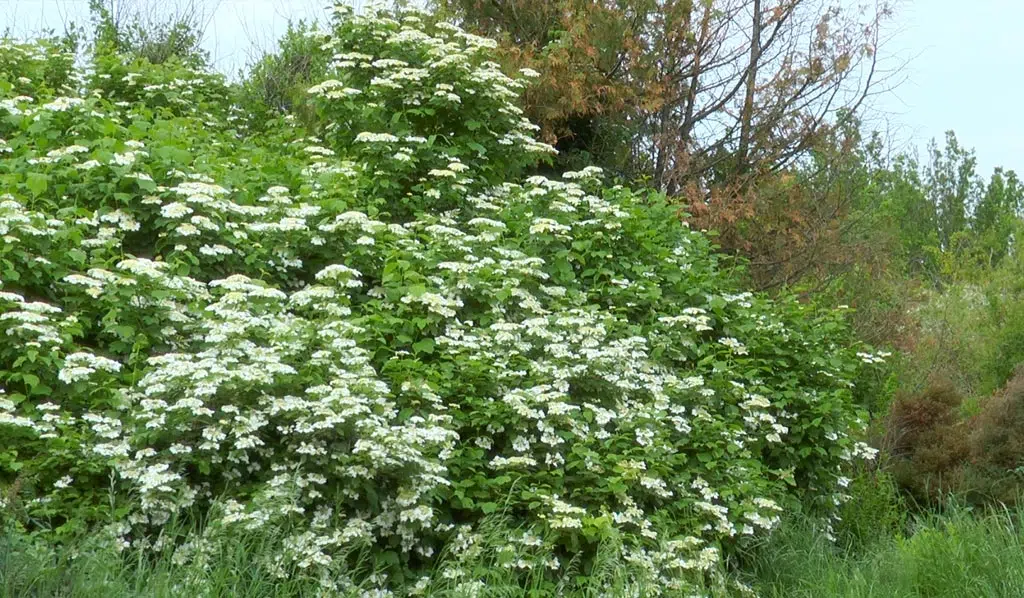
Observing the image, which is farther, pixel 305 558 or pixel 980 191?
pixel 980 191

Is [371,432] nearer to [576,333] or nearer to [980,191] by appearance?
[576,333]

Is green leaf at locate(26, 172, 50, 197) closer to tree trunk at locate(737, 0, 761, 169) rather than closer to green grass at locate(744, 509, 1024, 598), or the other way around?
green grass at locate(744, 509, 1024, 598)

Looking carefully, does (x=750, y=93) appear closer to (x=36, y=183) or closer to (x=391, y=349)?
(x=391, y=349)

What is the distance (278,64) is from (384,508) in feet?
36.1

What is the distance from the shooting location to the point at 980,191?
34.5 metres

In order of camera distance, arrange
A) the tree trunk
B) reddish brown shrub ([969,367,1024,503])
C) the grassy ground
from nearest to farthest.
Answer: the grassy ground → reddish brown shrub ([969,367,1024,503]) → the tree trunk

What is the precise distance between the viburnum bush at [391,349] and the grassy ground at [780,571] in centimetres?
22

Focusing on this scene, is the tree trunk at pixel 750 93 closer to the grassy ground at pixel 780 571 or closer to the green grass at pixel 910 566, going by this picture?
the grassy ground at pixel 780 571

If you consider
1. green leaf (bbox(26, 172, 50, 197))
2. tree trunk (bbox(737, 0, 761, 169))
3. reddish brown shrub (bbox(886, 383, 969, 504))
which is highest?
tree trunk (bbox(737, 0, 761, 169))

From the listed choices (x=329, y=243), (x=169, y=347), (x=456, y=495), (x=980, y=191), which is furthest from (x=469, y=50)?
(x=980, y=191)

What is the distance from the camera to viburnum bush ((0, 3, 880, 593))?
5.44 m

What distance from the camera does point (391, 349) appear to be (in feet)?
22.0

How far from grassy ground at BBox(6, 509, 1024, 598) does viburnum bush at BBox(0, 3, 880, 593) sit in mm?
218

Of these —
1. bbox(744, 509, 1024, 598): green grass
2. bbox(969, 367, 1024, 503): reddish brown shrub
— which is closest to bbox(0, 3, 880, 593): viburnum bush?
bbox(744, 509, 1024, 598): green grass
